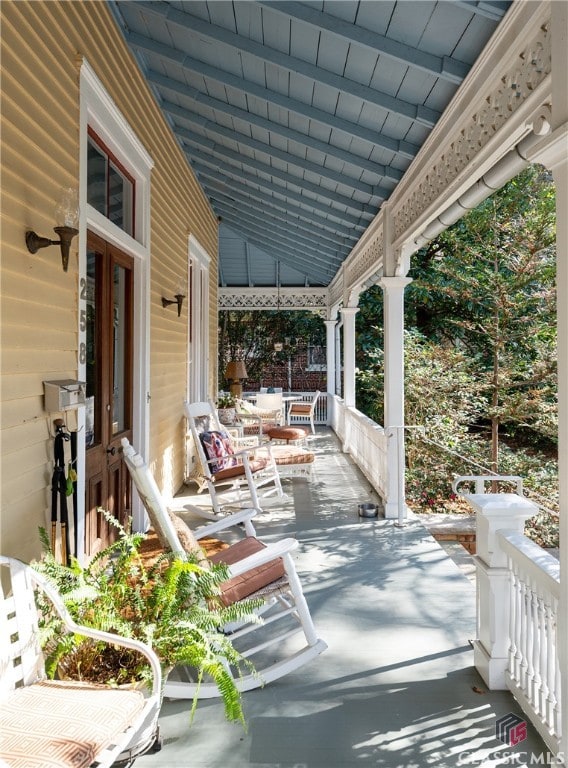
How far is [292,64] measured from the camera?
3.71m

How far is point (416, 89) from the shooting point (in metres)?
3.57

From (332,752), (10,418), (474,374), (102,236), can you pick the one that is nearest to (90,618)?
(10,418)

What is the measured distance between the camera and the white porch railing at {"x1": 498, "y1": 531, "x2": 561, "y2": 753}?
214 cm

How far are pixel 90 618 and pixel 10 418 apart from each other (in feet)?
2.63

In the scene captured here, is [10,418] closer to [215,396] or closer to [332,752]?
[332,752]

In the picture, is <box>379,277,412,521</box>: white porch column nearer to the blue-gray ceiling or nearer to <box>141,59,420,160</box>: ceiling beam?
the blue-gray ceiling

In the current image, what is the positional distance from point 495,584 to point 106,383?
102 inches

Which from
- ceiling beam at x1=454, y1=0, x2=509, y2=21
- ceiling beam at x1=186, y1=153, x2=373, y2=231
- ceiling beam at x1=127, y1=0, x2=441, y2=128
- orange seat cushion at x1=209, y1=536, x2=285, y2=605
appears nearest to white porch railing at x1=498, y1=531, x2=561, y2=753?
orange seat cushion at x1=209, y1=536, x2=285, y2=605

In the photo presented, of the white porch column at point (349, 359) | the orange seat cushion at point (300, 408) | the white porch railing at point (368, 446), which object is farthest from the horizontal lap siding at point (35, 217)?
the orange seat cushion at point (300, 408)

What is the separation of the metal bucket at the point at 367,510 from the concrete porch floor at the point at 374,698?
1.22m

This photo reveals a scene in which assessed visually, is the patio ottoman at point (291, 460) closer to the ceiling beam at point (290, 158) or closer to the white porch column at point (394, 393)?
the white porch column at point (394, 393)

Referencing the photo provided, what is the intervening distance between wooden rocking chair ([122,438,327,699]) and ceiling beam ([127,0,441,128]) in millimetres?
2495

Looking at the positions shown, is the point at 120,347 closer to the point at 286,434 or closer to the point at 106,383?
the point at 106,383

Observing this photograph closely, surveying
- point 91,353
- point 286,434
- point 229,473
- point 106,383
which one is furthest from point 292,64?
point 286,434
